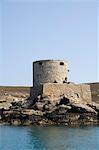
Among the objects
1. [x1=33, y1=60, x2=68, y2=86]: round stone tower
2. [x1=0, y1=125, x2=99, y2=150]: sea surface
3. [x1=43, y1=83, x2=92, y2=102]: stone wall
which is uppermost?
[x1=33, y1=60, x2=68, y2=86]: round stone tower

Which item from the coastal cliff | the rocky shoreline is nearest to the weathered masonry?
the coastal cliff

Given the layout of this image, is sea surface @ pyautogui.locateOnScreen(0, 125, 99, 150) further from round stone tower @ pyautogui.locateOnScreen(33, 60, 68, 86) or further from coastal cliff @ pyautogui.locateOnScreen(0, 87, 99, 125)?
round stone tower @ pyautogui.locateOnScreen(33, 60, 68, 86)

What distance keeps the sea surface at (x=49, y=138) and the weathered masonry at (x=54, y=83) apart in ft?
16.7

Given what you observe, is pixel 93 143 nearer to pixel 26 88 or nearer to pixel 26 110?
pixel 26 110

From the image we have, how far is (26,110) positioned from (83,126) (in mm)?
4570

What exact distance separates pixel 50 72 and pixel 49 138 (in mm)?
12351

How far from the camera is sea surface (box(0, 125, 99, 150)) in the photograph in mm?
21312

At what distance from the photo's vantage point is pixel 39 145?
21.7m

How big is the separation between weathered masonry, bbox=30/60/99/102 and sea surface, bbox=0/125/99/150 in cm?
509

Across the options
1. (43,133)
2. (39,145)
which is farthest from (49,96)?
(39,145)

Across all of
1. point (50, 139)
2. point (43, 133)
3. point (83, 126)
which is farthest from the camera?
point (83, 126)

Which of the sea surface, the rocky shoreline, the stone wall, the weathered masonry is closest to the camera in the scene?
the sea surface

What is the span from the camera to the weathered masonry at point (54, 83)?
35475 millimetres

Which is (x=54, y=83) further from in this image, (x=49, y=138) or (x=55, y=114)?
(x=49, y=138)
